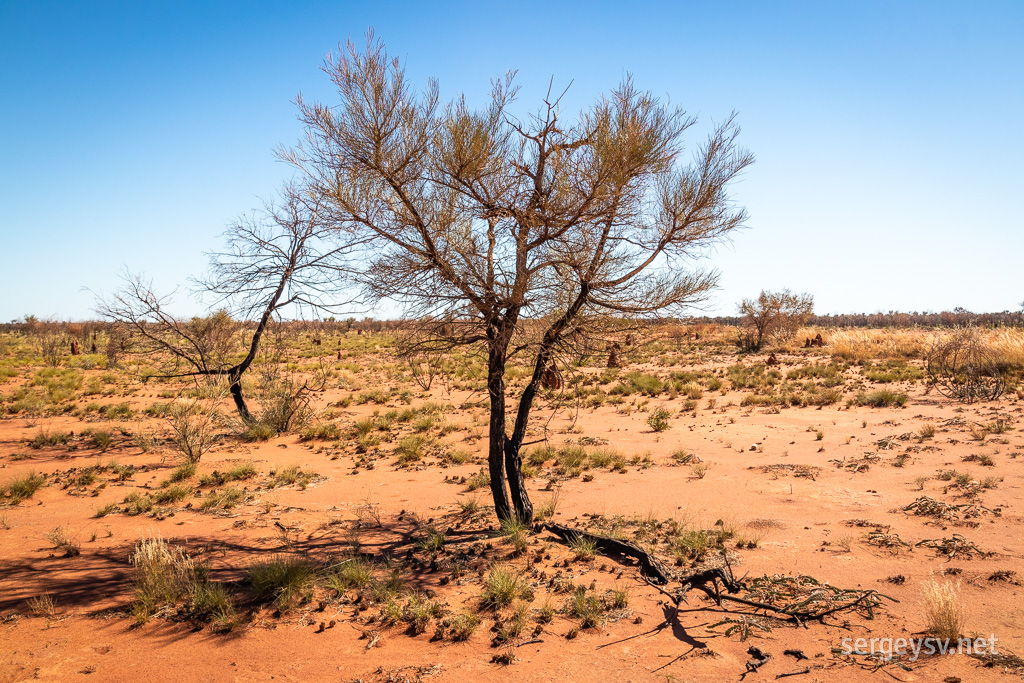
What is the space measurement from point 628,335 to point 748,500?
4211 millimetres

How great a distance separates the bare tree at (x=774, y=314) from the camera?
4534 centimetres

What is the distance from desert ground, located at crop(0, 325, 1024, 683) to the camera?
5355 mm

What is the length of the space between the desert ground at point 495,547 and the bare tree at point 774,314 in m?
27.7

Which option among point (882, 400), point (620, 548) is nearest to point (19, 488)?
point (620, 548)

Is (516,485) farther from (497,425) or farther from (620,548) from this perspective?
(620,548)

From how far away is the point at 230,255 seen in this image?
14602 mm

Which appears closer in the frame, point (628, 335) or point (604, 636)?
point (604, 636)

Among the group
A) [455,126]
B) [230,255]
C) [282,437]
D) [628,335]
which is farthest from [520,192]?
[282,437]

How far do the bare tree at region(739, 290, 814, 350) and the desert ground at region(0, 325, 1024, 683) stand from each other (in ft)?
90.8

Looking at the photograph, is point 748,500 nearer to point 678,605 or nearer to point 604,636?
point 678,605

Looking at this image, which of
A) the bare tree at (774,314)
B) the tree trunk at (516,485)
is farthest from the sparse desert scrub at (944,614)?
the bare tree at (774,314)

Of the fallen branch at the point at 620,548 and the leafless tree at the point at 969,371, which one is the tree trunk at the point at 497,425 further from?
the leafless tree at the point at 969,371

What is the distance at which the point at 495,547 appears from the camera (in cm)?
819

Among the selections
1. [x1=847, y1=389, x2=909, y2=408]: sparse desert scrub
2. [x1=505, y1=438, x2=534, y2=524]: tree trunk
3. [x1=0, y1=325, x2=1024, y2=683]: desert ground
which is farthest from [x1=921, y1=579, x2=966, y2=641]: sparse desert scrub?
[x1=847, y1=389, x2=909, y2=408]: sparse desert scrub
